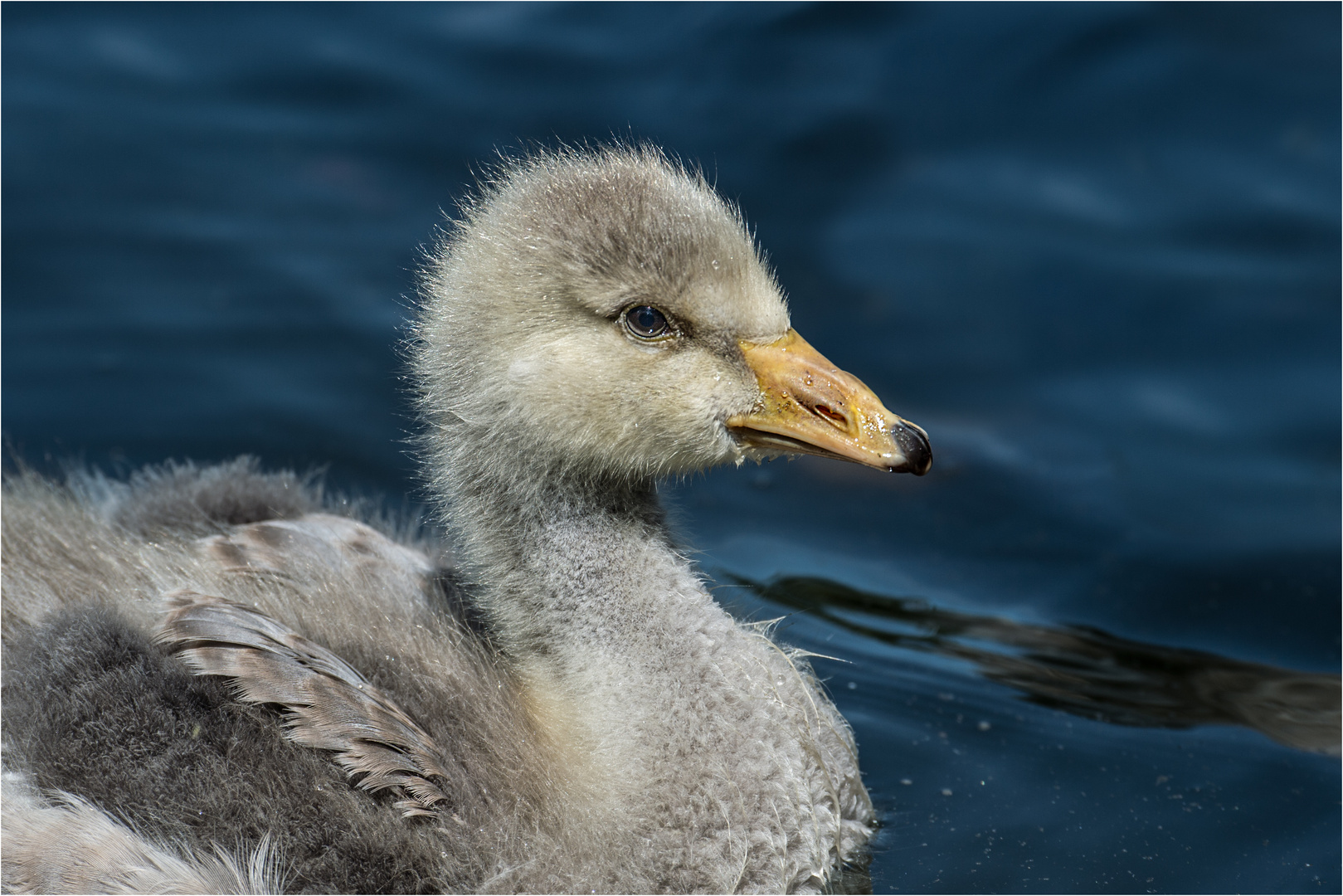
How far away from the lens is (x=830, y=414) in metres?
4.04

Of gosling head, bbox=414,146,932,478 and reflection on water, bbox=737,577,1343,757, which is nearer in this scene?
gosling head, bbox=414,146,932,478

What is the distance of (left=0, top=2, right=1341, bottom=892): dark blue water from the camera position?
17.7 ft

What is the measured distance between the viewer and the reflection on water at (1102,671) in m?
5.53

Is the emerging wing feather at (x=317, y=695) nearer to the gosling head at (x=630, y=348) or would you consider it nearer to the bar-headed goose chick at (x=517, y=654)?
the bar-headed goose chick at (x=517, y=654)

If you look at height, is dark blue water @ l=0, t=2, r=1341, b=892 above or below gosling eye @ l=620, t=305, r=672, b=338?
above

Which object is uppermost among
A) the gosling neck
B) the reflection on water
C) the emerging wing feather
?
the reflection on water

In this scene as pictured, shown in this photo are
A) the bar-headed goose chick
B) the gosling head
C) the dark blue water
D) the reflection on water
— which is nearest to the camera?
the bar-headed goose chick

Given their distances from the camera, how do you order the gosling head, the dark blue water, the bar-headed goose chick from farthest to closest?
the dark blue water < the gosling head < the bar-headed goose chick

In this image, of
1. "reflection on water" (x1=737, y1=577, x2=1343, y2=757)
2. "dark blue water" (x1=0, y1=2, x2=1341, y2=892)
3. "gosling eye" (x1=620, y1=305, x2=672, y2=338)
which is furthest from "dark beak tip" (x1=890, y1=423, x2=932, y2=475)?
"reflection on water" (x1=737, y1=577, x2=1343, y2=757)

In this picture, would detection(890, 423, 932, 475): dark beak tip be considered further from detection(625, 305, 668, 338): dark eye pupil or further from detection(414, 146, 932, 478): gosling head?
detection(625, 305, 668, 338): dark eye pupil

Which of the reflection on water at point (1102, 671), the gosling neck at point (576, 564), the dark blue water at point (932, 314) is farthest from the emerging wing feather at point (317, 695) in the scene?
the reflection on water at point (1102, 671)

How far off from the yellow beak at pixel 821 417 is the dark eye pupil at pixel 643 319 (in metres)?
0.25

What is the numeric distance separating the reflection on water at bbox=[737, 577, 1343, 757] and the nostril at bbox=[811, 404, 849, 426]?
2.04 m

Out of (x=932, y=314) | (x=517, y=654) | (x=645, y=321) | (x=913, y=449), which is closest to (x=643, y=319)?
(x=645, y=321)
